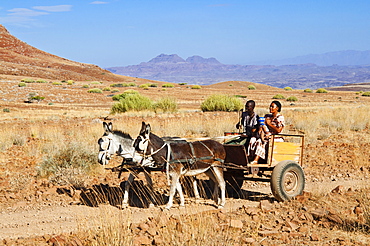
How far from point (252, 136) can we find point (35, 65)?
88.6 metres

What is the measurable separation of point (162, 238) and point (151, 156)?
1.81 m

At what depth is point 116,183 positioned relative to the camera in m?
10.4

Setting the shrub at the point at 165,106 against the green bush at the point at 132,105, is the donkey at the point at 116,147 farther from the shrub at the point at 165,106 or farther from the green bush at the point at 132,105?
the shrub at the point at 165,106

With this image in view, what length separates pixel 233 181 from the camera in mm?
9750

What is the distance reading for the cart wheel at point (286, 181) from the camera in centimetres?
839

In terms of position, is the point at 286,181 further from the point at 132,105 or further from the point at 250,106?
the point at 132,105

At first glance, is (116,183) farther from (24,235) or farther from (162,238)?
(162,238)

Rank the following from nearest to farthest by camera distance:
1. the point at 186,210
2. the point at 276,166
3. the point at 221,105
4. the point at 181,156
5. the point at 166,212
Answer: the point at 186,210
the point at 166,212
the point at 181,156
the point at 276,166
the point at 221,105

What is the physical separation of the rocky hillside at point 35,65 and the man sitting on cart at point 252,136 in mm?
72323

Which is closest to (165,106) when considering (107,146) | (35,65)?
(107,146)

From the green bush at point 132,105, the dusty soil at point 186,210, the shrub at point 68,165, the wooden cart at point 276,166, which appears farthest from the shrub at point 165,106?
the wooden cart at point 276,166

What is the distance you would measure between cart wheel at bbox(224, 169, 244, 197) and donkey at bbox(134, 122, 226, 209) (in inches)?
24.7

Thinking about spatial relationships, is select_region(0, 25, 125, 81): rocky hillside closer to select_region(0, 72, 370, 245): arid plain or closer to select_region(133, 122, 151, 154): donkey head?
select_region(0, 72, 370, 245): arid plain

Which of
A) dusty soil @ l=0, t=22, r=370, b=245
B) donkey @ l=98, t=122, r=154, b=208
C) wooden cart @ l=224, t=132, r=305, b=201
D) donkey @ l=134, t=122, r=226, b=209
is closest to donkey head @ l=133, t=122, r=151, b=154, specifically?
donkey @ l=134, t=122, r=226, b=209
